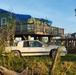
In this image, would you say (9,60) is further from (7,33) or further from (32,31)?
(32,31)

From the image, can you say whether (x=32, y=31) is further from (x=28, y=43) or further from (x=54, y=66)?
(x=54, y=66)

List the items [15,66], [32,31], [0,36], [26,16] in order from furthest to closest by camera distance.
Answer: [26,16], [32,31], [15,66], [0,36]

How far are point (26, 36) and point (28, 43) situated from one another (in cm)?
1371

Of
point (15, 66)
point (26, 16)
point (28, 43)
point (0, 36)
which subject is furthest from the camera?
point (26, 16)

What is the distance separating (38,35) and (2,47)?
2699 cm

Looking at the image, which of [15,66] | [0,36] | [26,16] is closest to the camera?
[0,36]

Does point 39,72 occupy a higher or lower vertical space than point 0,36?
lower

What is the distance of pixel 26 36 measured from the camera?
1436 inches

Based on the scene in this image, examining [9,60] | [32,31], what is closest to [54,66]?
[9,60]

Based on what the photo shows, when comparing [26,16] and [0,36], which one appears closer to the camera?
[0,36]

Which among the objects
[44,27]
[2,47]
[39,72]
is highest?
[44,27]

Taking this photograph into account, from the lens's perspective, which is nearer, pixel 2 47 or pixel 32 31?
pixel 2 47

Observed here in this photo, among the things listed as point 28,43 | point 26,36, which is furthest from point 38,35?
point 28,43

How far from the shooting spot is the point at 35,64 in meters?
11.2
